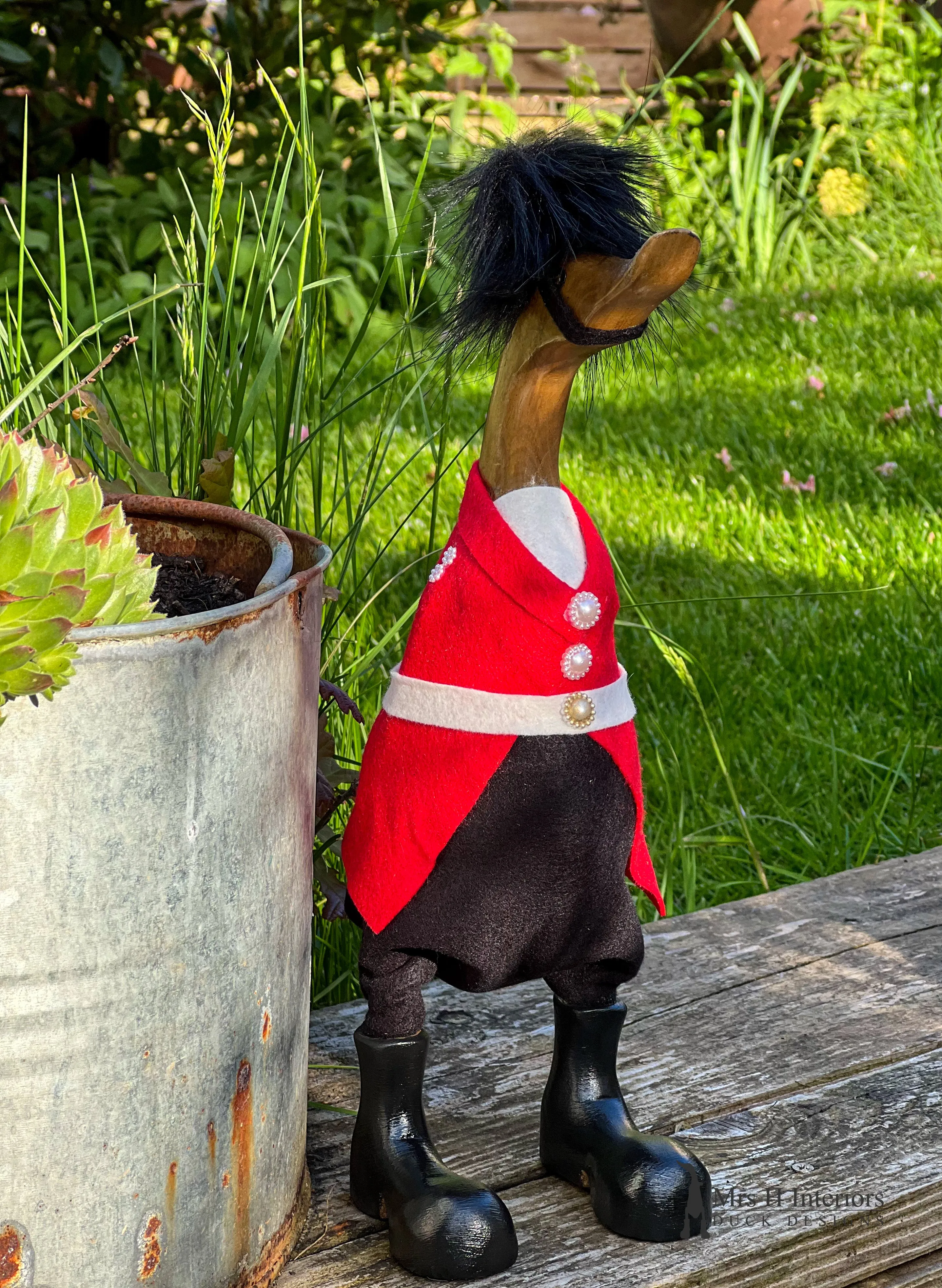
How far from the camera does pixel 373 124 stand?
1.43 m

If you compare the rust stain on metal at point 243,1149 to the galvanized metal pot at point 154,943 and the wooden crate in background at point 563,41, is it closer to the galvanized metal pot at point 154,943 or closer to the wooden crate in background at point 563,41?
the galvanized metal pot at point 154,943

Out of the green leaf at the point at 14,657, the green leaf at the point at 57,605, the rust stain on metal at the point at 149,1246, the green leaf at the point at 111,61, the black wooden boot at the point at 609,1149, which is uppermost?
the green leaf at the point at 111,61

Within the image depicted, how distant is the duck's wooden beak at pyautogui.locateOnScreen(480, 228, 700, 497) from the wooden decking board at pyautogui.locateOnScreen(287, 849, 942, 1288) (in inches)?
25.8

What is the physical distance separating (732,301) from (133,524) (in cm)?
403

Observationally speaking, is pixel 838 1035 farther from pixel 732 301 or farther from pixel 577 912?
pixel 732 301

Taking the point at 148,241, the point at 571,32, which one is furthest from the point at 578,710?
the point at 571,32

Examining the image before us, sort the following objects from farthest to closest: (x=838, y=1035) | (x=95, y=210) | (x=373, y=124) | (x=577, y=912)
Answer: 1. (x=95, y=210)
2. (x=838, y=1035)
3. (x=373, y=124)
4. (x=577, y=912)

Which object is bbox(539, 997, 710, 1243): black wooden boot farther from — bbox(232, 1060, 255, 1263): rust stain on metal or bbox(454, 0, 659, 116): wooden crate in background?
bbox(454, 0, 659, 116): wooden crate in background

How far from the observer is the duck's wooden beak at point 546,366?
1.09 metres

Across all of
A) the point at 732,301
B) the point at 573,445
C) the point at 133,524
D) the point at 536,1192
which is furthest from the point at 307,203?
the point at 732,301

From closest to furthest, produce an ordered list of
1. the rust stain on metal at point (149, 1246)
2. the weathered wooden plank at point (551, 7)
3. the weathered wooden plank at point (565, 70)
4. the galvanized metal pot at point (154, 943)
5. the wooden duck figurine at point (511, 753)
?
the galvanized metal pot at point (154, 943) → the rust stain on metal at point (149, 1246) → the wooden duck figurine at point (511, 753) → the weathered wooden plank at point (565, 70) → the weathered wooden plank at point (551, 7)

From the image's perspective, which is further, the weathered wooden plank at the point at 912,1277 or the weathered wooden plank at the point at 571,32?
the weathered wooden plank at the point at 571,32

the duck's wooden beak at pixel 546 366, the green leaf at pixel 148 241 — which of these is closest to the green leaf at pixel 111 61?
the green leaf at pixel 148 241

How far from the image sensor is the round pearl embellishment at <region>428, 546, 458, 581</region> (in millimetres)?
1186
